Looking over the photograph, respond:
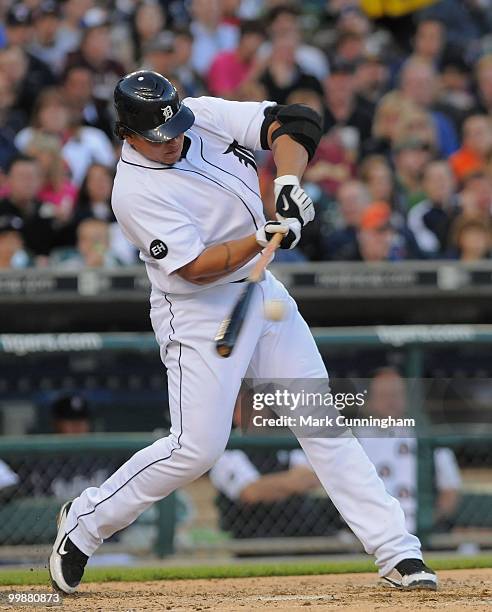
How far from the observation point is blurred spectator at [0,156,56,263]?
8.23 metres

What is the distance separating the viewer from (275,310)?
4434 millimetres

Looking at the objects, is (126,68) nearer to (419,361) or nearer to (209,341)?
(419,361)

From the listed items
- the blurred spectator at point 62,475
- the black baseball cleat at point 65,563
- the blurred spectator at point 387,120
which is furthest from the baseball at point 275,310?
the blurred spectator at point 387,120

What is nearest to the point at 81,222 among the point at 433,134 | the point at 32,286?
the point at 32,286

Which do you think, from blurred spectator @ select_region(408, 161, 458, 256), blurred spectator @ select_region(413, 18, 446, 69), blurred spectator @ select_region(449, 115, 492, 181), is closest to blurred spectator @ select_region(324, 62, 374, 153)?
blurred spectator @ select_region(449, 115, 492, 181)

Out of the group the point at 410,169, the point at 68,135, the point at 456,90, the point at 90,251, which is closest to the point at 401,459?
the point at 90,251

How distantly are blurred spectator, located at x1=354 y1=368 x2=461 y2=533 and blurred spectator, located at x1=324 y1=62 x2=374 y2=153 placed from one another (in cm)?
355

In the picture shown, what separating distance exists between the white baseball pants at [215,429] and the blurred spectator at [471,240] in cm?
380

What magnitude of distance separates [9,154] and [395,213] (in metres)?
2.56

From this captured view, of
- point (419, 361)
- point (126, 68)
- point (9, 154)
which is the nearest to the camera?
point (419, 361)

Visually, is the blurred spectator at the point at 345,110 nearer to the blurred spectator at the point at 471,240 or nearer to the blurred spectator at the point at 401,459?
the blurred spectator at the point at 471,240

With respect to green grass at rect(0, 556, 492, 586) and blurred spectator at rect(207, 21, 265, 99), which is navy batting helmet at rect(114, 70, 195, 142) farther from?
blurred spectator at rect(207, 21, 265, 99)

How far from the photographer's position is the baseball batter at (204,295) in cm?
464

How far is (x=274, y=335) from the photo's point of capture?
4.82 metres
